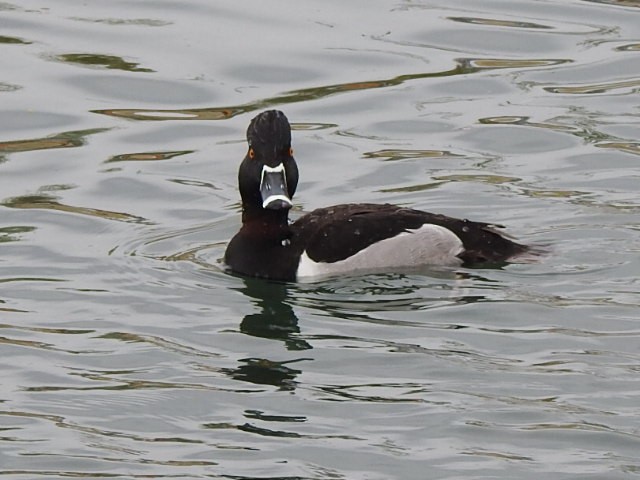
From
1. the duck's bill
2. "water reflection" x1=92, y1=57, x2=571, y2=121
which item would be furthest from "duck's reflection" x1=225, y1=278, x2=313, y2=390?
"water reflection" x1=92, y1=57, x2=571, y2=121

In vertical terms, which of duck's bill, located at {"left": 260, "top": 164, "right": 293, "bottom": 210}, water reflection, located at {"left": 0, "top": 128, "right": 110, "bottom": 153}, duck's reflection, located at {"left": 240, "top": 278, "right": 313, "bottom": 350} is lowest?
duck's reflection, located at {"left": 240, "top": 278, "right": 313, "bottom": 350}

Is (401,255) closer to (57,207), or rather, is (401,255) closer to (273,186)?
(273,186)

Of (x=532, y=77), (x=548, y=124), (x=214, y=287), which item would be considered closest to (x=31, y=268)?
(x=214, y=287)

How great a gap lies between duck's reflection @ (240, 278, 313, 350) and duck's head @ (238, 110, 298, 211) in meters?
0.53

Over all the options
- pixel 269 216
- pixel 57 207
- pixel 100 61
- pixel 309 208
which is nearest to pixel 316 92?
pixel 100 61

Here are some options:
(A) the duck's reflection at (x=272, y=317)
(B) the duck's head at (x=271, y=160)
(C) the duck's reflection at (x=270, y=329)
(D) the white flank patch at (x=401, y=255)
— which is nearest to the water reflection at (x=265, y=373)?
(C) the duck's reflection at (x=270, y=329)

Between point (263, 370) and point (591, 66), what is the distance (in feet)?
26.0

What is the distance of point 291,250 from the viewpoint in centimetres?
1217

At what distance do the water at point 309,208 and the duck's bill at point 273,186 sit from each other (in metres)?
0.55

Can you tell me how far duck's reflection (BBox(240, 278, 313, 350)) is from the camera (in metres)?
10.9

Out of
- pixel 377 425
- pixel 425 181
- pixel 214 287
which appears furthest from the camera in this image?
pixel 425 181

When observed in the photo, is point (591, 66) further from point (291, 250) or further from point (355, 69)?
point (291, 250)

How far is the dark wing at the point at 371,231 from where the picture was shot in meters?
12.1

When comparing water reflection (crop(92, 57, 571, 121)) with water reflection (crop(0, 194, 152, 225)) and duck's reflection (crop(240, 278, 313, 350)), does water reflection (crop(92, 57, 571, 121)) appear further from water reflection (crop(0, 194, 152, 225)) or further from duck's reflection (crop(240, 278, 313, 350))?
duck's reflection (crop(240, 278, 313, 350))
